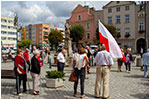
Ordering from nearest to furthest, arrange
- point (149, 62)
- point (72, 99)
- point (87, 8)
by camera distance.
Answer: point (72, 99) < point (149, 62) < point (87, 8)

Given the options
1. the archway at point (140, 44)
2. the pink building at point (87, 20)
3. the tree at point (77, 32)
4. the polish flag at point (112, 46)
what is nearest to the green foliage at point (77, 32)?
the tree at point (77, 32)

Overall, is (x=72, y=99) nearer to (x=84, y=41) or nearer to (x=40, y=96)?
(x=40, y=96)

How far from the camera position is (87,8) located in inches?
1927

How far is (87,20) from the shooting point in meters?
49.0

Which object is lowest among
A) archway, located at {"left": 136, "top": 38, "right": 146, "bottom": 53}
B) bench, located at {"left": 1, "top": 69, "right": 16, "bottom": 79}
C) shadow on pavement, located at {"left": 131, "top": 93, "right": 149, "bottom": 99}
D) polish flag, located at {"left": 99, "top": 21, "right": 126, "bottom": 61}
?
shadow on pavement, located at {"left": 131, "top": 93, "right": 149, "bottom": 99}

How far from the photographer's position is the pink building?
1884 inches

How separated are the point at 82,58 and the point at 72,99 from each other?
141 cm

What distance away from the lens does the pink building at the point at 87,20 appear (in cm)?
4786

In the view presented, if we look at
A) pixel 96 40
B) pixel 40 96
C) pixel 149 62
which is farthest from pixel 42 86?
pixel 96 40

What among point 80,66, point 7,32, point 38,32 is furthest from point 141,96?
point 38,32

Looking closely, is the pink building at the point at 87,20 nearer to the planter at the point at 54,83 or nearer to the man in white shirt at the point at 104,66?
the planter at the point at 54,83

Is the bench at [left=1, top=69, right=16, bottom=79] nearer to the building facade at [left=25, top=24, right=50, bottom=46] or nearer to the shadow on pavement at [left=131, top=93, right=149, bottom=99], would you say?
the shadow on pavement at [left=131, top=93, right=149, bottom=99]

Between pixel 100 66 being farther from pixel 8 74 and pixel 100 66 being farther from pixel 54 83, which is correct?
pixel 8 74

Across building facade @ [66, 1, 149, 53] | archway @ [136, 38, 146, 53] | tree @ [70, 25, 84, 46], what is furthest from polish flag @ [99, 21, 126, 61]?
tree @ [70, 25, 84, 46]
